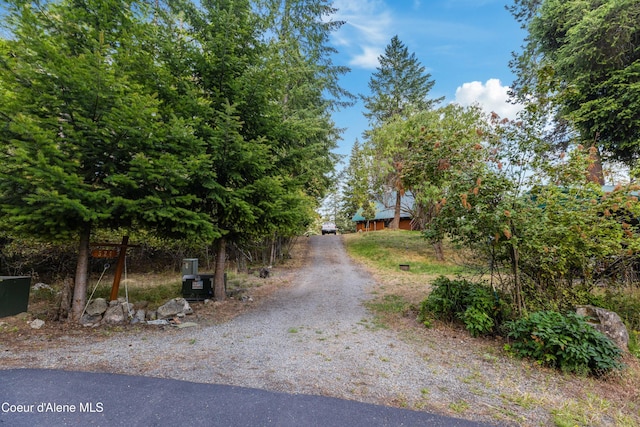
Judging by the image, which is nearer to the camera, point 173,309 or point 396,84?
point 173,309

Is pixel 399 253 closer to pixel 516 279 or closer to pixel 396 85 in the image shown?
pixel 516 279

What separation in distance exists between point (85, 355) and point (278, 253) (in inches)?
452

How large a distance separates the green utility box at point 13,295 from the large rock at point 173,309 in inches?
109

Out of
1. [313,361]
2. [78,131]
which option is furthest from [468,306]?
[78,131]

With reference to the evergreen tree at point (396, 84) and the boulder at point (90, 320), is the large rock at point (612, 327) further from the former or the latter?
the evergreen tree at point (396, 84)

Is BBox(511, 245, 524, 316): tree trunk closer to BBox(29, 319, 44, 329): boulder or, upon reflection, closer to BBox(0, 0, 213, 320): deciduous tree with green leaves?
BBox(0, 0, 213, 320): deciduous tree with green leaves

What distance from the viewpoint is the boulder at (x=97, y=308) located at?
5.35 meters

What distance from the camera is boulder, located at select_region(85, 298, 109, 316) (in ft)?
17.5

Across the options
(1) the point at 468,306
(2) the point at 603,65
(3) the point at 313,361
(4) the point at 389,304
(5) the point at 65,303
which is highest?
(2) the point at 603,65

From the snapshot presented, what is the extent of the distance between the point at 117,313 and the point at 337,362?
461 cm

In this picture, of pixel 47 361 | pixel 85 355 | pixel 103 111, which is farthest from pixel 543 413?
pixel 103 111

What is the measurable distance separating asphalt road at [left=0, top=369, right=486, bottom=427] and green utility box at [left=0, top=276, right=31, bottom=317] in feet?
11.5

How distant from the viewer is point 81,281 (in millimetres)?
5352

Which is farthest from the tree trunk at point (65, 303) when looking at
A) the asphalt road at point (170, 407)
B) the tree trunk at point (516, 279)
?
the tree trunk at point (516, 279)
